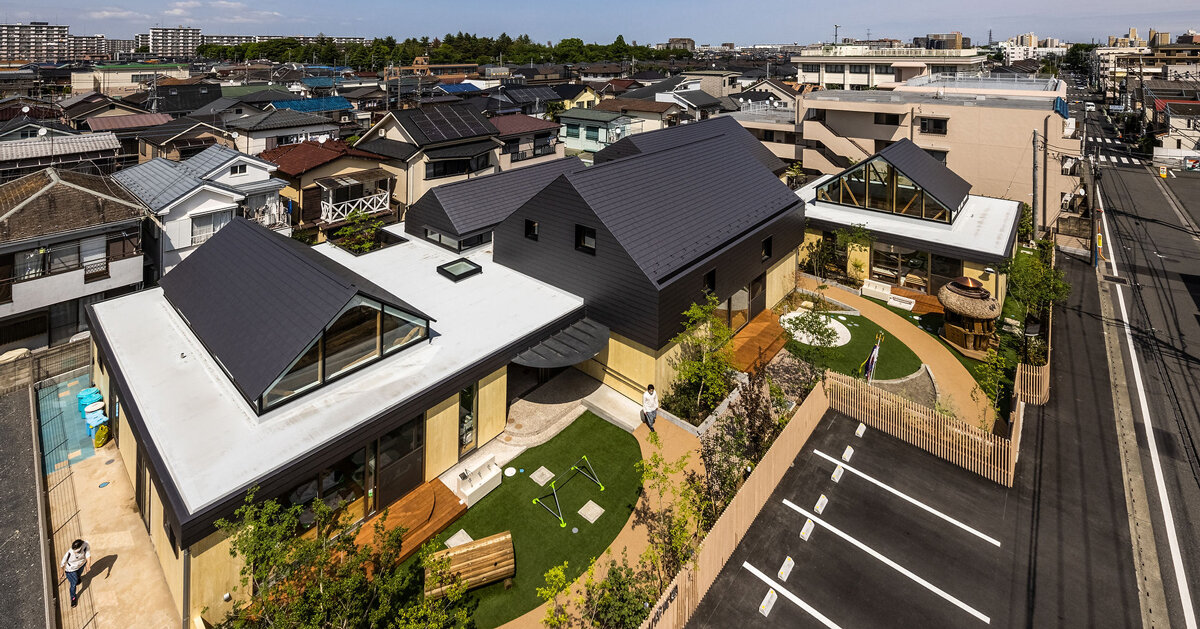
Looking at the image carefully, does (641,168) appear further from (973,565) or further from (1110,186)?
(1110,186)

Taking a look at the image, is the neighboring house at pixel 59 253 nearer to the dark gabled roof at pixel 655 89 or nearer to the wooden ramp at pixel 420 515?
the wooden ramp at pixel 420 515

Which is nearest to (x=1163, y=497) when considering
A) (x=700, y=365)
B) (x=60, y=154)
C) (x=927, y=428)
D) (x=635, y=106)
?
(x=927, y=428)

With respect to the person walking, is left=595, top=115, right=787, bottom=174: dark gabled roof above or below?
above

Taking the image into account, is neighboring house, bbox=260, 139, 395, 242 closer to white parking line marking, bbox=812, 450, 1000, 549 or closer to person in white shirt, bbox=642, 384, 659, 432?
person in white shirt, bbox=642, 384, 659, 432

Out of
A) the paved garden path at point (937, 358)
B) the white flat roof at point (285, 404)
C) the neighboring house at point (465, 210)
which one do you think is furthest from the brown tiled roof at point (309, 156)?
the paved garden path at point (937, 358)

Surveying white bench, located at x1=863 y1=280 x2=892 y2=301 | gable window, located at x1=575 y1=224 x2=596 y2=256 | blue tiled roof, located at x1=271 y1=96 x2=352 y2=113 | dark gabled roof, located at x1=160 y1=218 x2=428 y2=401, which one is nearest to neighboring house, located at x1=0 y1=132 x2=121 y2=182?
blue tiled roof, located at x1=271 y1=96 x2=352 y2=113

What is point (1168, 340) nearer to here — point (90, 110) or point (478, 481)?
point (478, 481)

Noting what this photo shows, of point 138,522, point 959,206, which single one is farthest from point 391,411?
point 959,206
